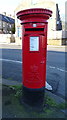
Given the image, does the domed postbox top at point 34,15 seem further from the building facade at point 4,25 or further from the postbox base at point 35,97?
the building facade at point 4,25

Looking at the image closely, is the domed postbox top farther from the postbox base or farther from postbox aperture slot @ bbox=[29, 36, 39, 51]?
the postbox base

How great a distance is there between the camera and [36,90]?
326 cm

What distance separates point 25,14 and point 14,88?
2127 millimetres

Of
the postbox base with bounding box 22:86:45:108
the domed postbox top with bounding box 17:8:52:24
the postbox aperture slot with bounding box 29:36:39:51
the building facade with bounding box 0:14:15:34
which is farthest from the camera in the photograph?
the building facade with bounding box 0:14:15:34

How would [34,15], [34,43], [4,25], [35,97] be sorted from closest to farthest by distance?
1. [34,15]
2. [34,43]
3. [35,97]
4. [4,25]

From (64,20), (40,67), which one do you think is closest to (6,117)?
(40,67)

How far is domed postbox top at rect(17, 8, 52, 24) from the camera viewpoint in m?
2.98

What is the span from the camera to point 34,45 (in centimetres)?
314

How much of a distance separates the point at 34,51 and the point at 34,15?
27.3 inches

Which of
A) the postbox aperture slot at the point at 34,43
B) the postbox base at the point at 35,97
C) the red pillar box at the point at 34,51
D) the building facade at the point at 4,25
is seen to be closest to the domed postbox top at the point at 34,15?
the red pillar box at the point at 34,51

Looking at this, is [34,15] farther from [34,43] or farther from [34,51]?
[34,51]

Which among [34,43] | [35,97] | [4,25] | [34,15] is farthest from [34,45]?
[4,25]

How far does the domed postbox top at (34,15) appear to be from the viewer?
2.98 m

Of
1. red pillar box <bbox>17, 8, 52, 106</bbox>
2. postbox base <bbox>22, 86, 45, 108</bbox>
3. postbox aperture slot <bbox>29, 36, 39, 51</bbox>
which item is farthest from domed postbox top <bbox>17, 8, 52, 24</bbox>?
postbox base <bbox>22, 86, 45, 108</bbox>
